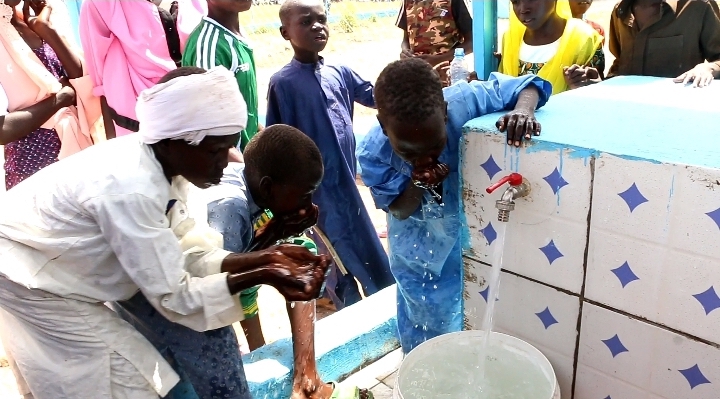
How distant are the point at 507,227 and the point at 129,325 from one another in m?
0.97

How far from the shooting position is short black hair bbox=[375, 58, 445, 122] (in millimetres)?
1465

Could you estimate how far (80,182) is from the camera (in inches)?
48.6

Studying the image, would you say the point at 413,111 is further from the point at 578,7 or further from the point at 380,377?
the point at 578,7

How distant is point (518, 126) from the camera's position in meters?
1.31

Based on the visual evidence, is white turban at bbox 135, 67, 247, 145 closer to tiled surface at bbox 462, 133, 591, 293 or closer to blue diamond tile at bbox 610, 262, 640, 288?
tiled surface at bbox 462, 133, 591, 293

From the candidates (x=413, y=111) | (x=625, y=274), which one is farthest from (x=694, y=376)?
(x=413, y=111)

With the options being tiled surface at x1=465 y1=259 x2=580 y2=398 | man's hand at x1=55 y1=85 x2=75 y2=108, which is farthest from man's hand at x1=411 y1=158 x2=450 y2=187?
man's hand at x1=55 y1=85 x2=75 y2=108

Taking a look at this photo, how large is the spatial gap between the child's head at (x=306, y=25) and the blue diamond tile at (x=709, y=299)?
2010 millimetres

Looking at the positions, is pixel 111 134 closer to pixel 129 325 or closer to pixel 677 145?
pixel 129 325

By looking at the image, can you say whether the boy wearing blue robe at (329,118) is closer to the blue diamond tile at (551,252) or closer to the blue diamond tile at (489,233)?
the blue diamond tile at (489,233)

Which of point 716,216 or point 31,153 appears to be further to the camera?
point 31,153

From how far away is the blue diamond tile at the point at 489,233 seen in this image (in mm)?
1479

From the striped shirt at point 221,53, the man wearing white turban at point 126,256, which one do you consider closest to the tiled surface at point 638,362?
the man wearing white turban at point 126,256

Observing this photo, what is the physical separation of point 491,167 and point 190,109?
726 millimetres
